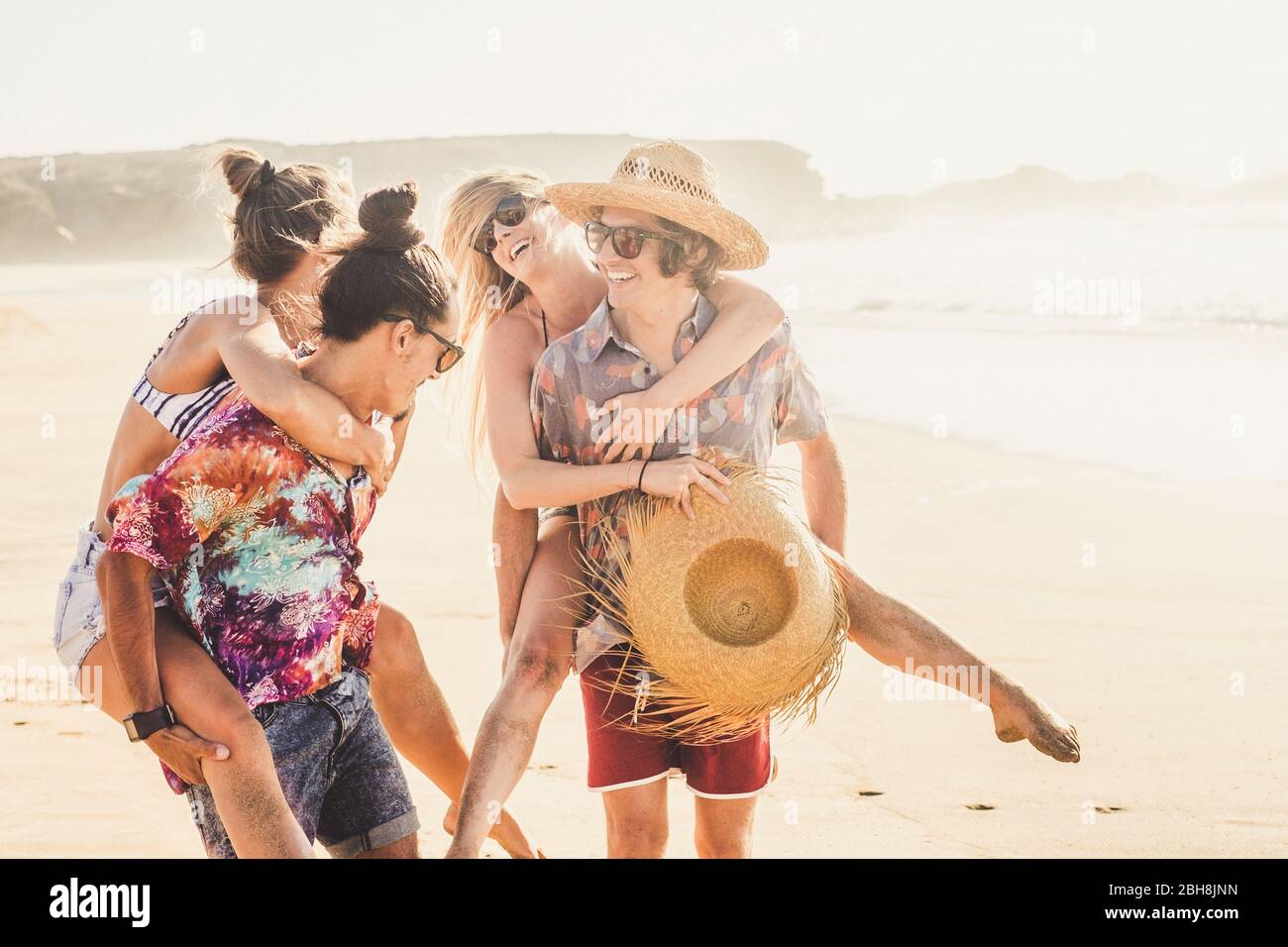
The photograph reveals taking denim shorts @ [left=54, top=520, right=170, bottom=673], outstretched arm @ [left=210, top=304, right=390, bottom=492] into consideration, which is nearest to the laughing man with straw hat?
outstretched arm @ [left=210, top=304, right=390, bottom=492]

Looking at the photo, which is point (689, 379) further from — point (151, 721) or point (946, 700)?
point (946, 700)

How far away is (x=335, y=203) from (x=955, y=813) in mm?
2947

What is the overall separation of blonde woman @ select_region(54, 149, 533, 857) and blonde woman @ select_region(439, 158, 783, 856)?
0.29 m

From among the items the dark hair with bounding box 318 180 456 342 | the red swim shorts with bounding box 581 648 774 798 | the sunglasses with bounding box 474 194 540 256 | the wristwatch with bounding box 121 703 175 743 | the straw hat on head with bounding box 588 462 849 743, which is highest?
the sunglasses with bounding box 474 194 540 256

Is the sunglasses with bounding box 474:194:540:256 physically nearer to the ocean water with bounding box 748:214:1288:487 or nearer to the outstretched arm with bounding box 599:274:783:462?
the outstretched arm with bounding box 599:274:783:462

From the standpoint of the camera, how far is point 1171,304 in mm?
20719

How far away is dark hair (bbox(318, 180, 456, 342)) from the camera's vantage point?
2.86m

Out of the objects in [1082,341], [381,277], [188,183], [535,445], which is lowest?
[535,445]

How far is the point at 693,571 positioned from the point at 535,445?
0.51 meters

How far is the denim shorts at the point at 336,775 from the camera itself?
2785 mm

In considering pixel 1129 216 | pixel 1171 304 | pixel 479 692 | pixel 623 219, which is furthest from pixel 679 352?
pixel 1129 216

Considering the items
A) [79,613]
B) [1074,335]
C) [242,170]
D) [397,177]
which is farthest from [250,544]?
[397,177]

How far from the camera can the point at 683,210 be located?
3.18m
